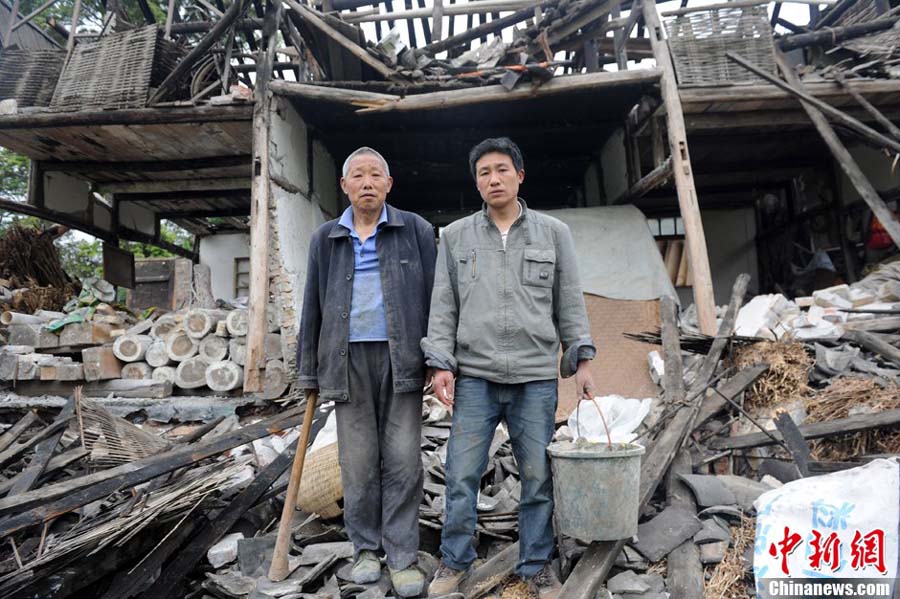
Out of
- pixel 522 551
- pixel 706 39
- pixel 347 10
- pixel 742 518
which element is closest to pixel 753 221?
pixel 706 39

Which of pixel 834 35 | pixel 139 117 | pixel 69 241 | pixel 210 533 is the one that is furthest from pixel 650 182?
pixel 69 241

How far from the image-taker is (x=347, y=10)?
7785 millimetres

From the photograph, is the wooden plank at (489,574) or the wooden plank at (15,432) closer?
the wooden plank at (489,574)

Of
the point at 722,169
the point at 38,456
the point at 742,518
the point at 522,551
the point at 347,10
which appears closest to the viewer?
the point at 522,551

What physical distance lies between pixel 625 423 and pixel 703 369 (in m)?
0.77

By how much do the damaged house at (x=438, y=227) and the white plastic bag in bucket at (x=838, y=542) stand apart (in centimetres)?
42

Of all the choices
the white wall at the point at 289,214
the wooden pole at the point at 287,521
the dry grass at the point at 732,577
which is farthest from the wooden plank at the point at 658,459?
the white wall at the point at 289,214

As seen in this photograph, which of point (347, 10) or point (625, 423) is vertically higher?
point (347, 10)

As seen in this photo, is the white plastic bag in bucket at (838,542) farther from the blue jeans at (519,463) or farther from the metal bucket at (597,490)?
the blue jeans at (519,463)

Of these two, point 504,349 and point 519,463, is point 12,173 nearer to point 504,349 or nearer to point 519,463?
point 504,349

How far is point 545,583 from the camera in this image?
7.92 ft

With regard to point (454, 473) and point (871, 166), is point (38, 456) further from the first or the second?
point (871, 166)

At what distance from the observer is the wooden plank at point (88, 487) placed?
261 centimetres

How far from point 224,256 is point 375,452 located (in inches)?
438
